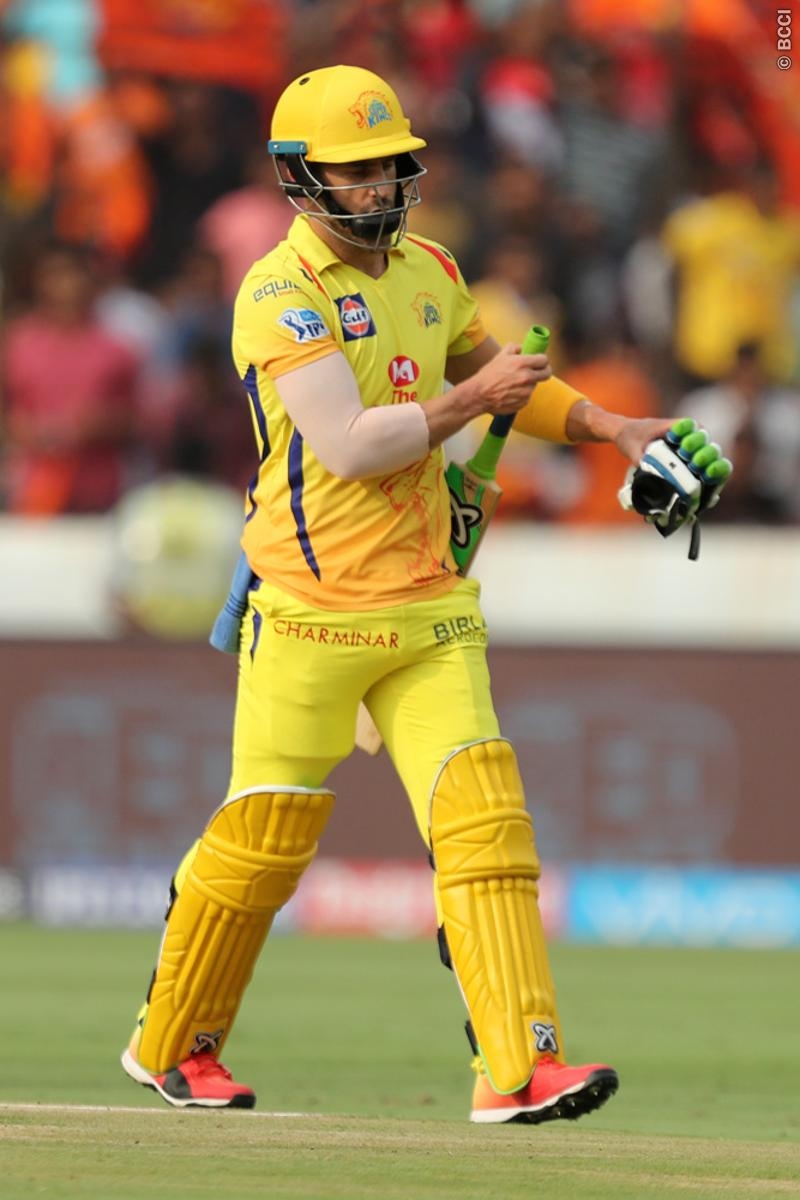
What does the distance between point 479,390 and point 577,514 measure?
659 centimetres

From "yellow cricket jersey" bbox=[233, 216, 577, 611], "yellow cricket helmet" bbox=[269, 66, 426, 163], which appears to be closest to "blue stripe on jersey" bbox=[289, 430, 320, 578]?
"yellow cricket jersey" bbox=[233, 216, 577, 611]

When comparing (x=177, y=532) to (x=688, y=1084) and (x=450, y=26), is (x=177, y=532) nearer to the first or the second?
(x=450, y=26)

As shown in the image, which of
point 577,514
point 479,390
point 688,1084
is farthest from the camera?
point 577,514

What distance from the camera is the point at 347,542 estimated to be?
193 inches

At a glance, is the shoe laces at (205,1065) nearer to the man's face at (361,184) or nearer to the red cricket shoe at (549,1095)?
the red cricket shoe at (549,1095)

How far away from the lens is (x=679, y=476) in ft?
15.6

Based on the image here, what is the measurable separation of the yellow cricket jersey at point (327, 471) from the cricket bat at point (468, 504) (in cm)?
7

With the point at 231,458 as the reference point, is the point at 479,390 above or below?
above

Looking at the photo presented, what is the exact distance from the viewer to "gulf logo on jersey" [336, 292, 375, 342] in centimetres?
484

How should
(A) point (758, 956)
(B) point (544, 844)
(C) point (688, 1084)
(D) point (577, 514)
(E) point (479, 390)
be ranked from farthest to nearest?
1. (D) point (577, 514)
2. (B) point (544, 844)
3. (A) point (758, 956)
4. (C) point (688, 1084)
5. (E) point (479, 390)

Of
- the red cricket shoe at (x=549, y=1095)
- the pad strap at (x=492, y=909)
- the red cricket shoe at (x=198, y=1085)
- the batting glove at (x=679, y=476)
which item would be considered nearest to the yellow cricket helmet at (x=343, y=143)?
the batting glove at (x=679, y=476)

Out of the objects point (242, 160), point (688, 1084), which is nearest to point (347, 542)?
point (688, 1084)

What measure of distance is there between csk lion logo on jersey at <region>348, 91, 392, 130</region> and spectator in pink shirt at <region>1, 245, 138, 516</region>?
6422 millimetres

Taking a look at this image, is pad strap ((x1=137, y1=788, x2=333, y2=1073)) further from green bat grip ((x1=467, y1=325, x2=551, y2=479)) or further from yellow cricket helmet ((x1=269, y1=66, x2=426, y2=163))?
yellow cricket helmet ((x1=269, y1=66, x2=426, y2=163))
